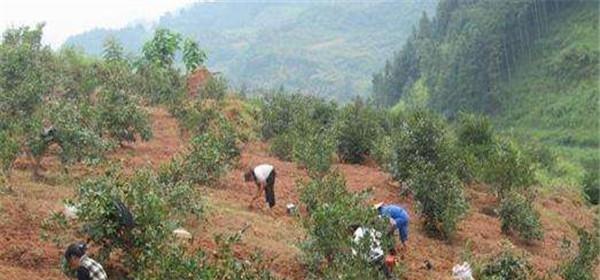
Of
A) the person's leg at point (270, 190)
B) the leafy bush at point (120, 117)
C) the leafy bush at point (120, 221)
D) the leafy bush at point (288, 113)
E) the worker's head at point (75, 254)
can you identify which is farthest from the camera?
the leafy bush at point (288, 113)

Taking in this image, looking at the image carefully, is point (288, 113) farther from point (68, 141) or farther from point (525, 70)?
point (525, 70)

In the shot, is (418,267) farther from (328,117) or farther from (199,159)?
(328,117)

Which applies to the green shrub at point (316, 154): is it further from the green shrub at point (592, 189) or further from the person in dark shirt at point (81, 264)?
the green shrub at point (592, 189)

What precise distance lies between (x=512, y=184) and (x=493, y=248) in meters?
4.26

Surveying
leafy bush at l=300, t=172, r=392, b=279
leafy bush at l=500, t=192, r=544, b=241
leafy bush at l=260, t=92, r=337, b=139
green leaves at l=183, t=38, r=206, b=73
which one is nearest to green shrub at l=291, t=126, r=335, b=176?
leafy bush at l=500, t=192, r=544, b=241

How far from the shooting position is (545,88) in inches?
2815

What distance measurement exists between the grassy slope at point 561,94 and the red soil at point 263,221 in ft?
107

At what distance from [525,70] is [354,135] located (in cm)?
5609

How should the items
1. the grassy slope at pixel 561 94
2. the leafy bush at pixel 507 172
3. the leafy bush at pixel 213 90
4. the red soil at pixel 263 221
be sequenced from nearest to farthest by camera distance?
the red soil at pixel 263 221 < the leafy bush at pixel 507 172 < the leafy bush at pixel 213 90 < the grassy slope at pixel 561 94

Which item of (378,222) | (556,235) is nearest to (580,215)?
(556,235)

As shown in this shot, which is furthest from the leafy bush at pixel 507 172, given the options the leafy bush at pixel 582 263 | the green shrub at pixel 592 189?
the green shrub at pixel 592 189

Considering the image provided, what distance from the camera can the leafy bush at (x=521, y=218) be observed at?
1920 centimetres

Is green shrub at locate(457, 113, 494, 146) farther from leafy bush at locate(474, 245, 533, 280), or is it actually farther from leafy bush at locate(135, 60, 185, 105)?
leafy bush at locate(474, 245, 533, 280)

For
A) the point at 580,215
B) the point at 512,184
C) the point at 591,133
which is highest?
the point at 512,184
